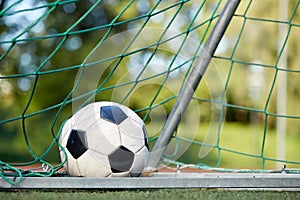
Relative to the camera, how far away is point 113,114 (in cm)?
172

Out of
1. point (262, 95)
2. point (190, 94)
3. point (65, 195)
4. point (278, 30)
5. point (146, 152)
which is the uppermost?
point (278, 30)

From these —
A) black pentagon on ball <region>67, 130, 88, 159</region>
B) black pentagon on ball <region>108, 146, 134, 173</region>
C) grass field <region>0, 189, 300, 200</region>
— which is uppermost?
black pentagon on ball <region>67, 130, 88, 159</region>

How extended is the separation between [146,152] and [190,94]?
0.51 m

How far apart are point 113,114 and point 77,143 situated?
163 millimetres

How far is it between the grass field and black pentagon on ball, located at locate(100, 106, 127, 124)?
9.6 inches

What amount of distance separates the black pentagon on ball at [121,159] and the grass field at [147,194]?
8 cm

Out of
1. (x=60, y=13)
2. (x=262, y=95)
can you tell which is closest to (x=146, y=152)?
(x=262, y=95)

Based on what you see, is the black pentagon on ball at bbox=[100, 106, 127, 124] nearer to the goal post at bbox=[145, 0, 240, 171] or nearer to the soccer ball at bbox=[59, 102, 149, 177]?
the soccer ball at bbox=[59, 102, 149, 177]

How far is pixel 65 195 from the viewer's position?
1.69 m

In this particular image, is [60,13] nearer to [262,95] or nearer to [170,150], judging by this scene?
[262,95]

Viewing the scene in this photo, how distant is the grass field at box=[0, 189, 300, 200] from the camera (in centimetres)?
166

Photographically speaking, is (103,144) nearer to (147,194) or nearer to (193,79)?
(147,194)

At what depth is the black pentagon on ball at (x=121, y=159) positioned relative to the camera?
1648mm

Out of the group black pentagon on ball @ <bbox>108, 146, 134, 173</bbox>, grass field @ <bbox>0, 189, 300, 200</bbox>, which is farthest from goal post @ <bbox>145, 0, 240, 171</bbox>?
black pentagon on ball @ <bbox>108, 146, 134, 173</bbox>
